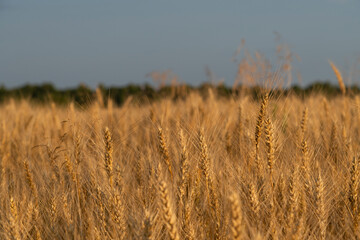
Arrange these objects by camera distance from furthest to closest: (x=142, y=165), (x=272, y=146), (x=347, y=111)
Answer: (x=347, y=111)
(x=142, y=165)
(x=272, y=146)

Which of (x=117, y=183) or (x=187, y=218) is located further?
(x=117, y=183)

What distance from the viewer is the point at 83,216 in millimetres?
2500

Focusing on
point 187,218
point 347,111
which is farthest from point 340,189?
point 347,111

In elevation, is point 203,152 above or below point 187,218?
above

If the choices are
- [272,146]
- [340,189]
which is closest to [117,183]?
[272,146]

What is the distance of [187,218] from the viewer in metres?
2.01

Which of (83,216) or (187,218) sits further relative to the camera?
(83,216)

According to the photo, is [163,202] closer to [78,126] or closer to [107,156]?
[107,156]

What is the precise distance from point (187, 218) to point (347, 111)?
356 centimetres

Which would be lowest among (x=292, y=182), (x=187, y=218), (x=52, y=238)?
(x=52, y=238)

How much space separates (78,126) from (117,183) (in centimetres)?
45

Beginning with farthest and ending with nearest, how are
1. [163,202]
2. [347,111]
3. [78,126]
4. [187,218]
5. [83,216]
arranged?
1. [347,111]
2. [78,126]
3. [83,216]
4. [187,218]
5. [163,202]

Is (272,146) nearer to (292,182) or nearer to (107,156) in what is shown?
(292,182)

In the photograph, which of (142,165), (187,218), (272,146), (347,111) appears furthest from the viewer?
(347,111)
